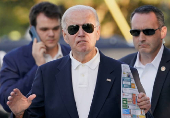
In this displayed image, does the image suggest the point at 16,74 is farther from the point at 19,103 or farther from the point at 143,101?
the point at 143,101

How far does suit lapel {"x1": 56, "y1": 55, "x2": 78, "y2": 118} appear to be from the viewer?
3771 millimetres

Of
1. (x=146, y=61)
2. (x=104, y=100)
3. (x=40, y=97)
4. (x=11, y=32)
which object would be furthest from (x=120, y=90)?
(x=11, y=32)

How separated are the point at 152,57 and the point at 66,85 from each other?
4.63 feet

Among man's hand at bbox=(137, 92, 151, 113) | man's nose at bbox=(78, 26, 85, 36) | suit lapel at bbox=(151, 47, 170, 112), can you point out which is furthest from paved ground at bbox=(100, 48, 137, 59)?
man's hand at bbox=(137, 92, 151, 113)

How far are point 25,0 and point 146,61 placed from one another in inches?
318

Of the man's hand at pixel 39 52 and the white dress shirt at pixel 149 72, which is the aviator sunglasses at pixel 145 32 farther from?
the man's hand at pixel 39 52

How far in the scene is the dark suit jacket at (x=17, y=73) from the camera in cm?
492

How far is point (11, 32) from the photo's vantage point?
40.2ft

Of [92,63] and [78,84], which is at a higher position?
[92,63]

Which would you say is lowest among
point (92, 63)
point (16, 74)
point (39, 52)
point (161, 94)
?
point (161, 94)

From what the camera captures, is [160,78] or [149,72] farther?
[149,72]

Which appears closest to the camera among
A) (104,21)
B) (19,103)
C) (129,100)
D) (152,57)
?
(19,103)

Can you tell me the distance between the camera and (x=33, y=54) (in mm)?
5242

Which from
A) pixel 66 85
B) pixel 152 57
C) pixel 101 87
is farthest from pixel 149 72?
pixel 66 85
